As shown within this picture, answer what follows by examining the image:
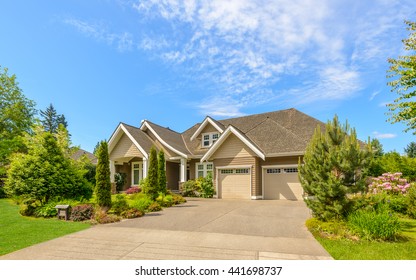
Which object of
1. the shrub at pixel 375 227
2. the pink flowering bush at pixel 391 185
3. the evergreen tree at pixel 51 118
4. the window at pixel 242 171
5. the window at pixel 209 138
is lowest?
the shrub at pixel 375 227

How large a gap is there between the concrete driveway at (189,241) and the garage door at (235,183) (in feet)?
27.2

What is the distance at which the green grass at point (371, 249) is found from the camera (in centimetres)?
570

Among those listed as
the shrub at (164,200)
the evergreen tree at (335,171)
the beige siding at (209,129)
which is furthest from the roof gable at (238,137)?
the evergreen tree at (335,171)

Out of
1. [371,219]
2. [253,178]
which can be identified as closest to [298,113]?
[253,178]

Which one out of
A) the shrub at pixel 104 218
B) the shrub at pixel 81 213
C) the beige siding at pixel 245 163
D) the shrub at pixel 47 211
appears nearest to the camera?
the shrub at pixel 104 218

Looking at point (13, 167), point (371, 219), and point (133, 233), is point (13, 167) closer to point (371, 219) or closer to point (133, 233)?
point (133, 233)

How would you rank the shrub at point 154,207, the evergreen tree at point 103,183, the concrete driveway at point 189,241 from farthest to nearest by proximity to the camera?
the shrub at point 154,207 → the evergreen tree at point 103,183 → the concrete driveway at point 189,241

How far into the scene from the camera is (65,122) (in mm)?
69375

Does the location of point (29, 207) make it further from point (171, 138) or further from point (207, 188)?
point (171, 138)

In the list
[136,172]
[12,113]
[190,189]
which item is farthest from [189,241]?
[12,113]

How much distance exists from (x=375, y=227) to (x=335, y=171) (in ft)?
7.33

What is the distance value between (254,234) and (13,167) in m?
12.3

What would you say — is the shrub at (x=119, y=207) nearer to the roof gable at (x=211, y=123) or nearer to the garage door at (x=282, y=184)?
the garage door at (x=282, y=184)

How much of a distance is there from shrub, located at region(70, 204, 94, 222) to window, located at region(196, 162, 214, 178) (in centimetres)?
1143
